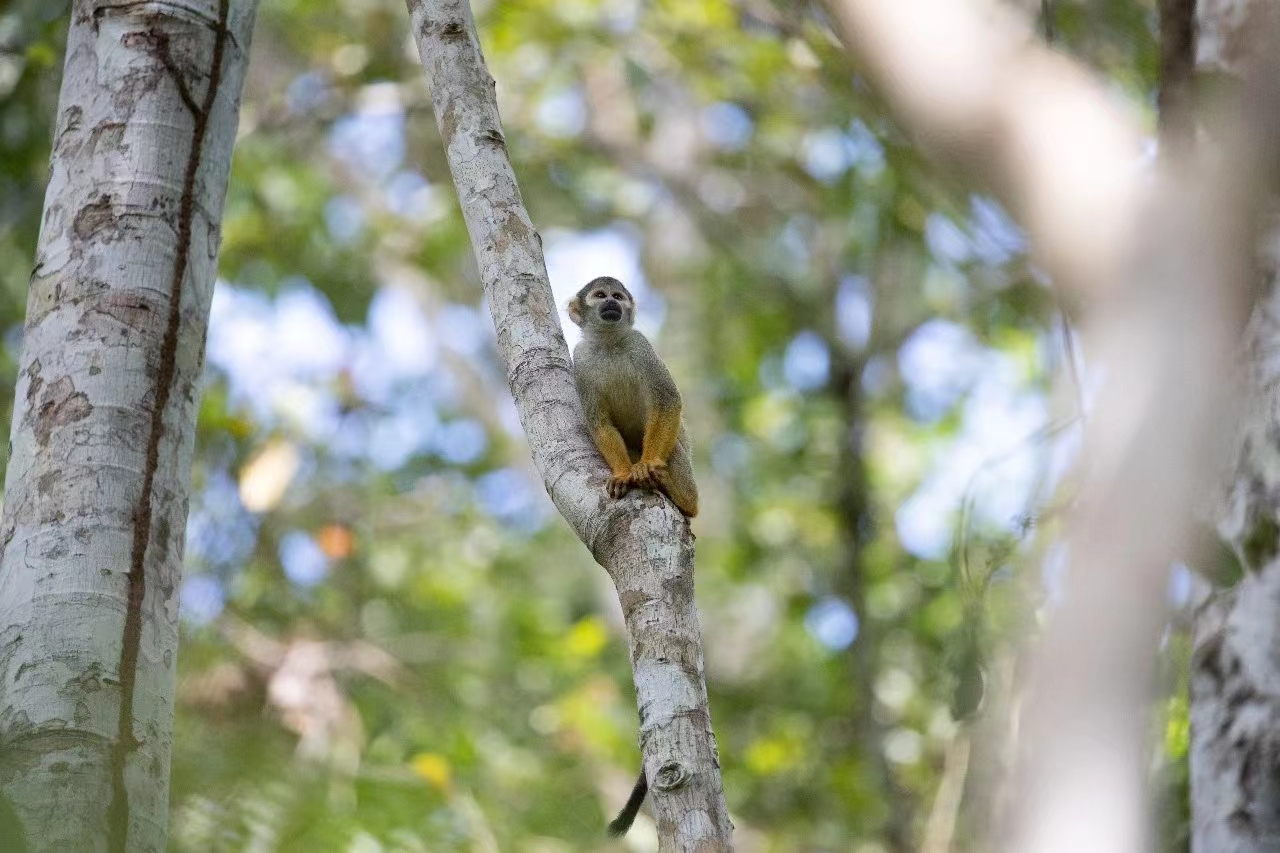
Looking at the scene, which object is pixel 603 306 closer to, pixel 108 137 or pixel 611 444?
pixel 611 444

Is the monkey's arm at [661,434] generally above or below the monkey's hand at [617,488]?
above

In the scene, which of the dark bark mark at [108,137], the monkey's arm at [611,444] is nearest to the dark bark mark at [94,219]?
the dark bark mark at [108,137]

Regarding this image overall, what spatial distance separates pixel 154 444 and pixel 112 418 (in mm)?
97

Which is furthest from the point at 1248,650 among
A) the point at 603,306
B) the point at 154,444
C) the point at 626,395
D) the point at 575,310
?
the point at 575,310

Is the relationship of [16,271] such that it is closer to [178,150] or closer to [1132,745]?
[178,150]

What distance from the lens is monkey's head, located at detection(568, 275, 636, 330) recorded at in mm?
6180

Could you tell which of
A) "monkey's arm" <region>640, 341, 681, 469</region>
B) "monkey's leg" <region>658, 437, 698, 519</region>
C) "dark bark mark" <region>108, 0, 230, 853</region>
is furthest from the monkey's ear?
"dark bark mark" <region>108, 0, 230, 853</region>

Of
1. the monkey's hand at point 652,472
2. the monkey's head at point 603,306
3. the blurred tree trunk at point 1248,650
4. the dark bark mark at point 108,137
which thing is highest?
the monkey's head at point 603,306

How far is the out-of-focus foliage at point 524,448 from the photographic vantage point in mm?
6898

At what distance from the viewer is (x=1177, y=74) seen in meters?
3.59

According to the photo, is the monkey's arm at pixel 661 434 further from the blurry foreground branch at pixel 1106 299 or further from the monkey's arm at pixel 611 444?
the blurry foreground branch at pixel 1106 299

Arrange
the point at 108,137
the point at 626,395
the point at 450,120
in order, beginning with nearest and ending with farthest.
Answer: the point at 108,137 < the point at 450,120 < the point at 626,395

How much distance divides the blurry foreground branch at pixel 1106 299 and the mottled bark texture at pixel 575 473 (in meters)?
0.61

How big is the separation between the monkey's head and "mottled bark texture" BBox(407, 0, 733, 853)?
288cm
